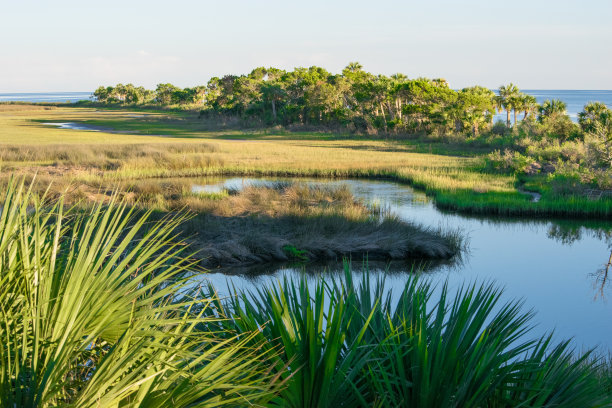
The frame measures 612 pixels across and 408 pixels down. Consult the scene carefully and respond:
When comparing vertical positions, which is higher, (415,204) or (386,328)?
(386,328)

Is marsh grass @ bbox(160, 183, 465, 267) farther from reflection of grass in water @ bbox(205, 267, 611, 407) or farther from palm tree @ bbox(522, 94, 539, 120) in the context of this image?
palm tree @ bbox(522, 94, 539, 120)

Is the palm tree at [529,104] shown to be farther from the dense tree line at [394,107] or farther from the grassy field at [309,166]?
the grassy field at [309,166]

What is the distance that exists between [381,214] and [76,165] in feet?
59.9

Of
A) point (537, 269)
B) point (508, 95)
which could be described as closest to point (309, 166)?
point (537, 269)

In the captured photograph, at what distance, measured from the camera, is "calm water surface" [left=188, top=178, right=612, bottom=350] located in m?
11.8

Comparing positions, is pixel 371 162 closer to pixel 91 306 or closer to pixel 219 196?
pixel 219 196

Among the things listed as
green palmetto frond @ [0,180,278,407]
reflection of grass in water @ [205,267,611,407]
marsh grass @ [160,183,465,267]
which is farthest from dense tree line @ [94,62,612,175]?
green palmetto frond @ [0,180,278,407]

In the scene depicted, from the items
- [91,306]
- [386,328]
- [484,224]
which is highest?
[91,306]

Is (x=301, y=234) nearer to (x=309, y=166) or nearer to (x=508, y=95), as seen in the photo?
(x=309, y=166)

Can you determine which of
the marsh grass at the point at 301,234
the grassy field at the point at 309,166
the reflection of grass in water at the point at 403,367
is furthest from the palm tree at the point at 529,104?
the reflection of grass in water at the point at 403,367

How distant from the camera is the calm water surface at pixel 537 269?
11812mm

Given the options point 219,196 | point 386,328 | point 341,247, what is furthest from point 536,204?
point 386,328

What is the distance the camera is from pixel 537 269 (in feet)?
51.8

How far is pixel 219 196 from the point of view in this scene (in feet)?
74.3
